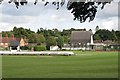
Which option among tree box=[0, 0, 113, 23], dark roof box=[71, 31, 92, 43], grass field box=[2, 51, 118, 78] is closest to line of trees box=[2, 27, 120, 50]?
dark roof box=[71, 31, 92, 43]

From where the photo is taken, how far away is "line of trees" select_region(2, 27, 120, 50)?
280 feet

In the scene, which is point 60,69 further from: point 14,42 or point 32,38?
point 32,38

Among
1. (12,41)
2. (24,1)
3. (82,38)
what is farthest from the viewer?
(82,38)

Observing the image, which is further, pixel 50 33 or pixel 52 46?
pixel 50 33

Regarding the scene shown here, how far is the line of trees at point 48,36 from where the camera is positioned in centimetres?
8525

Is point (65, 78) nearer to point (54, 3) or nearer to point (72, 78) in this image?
point (72, 78)

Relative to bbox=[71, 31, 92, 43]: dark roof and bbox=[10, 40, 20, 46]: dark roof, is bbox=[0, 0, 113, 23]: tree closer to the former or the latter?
bbox=[10, 40, 20, 46]: dark roof

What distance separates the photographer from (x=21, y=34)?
4252 inches

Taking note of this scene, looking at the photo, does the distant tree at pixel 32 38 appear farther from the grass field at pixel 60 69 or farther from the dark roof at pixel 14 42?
the grass field at pixel 60 69

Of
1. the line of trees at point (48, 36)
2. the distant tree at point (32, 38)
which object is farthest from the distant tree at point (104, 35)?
the distant tree at point (32, 38)

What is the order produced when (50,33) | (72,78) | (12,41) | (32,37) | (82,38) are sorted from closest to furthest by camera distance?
1. (72,78)
2. (12,41)
3. (32,37)
4. (82,38)
5. (50,33)

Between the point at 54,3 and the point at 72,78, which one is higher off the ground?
the point at 54,3

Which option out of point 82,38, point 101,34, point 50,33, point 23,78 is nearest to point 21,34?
point 50,33

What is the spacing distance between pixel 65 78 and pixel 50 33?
97630 millimetres
